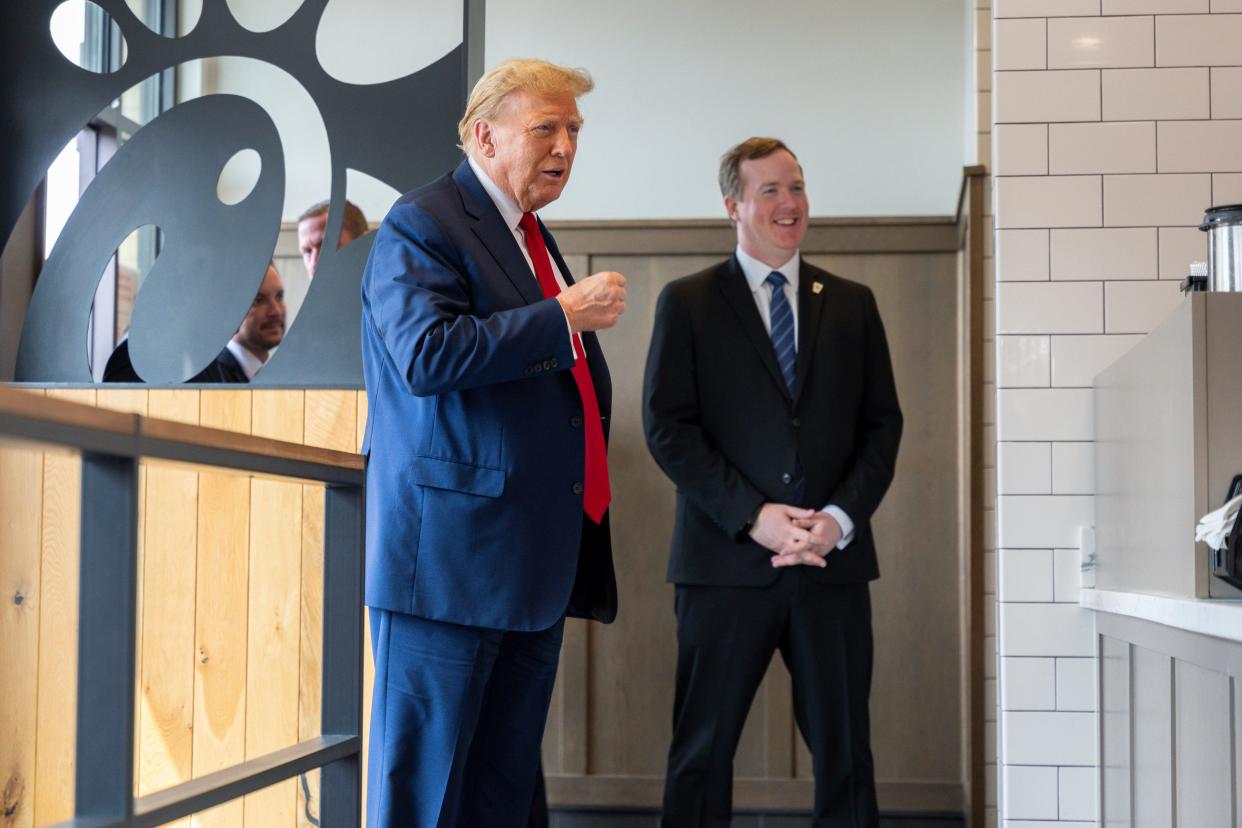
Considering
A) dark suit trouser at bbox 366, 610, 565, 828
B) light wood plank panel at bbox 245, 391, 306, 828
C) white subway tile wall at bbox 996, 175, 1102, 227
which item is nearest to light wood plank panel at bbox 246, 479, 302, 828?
light wood plank panel at bbox 245, 391, 306, 828

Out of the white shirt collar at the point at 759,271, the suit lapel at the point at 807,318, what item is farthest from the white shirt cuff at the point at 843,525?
the white shirt collar at the point at 759,271

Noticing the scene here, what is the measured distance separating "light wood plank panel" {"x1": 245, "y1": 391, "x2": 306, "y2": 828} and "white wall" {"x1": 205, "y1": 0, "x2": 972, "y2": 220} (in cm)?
202

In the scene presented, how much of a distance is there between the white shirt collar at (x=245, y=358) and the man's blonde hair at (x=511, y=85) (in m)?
1.16

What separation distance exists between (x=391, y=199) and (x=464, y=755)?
294 centimetres

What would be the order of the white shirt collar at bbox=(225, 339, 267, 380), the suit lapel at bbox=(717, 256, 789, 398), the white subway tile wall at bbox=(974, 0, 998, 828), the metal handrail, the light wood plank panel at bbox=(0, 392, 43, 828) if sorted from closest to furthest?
the metal handrail → the light wood plank panel at bbox=(0, 392, 43, 828) → the suit lapel at bbox=(717, 256, 789, 398) → the white shirt collar at bbox=(225, 339, 267, 380) → the white subway tile wall at bbox=(974, 0, 998, 828)

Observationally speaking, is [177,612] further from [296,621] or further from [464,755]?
[464,755]

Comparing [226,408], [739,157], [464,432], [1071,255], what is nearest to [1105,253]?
[1071,255]

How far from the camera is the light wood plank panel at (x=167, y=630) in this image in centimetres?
252

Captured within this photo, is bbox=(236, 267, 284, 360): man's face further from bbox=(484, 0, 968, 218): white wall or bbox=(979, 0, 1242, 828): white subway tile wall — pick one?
bbox=(979, 0, 1242, 828): white subway tile wall

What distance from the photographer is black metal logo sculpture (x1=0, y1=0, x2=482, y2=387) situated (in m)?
2.58

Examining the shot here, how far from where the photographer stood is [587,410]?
2.14m

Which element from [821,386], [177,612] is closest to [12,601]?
[177,612]

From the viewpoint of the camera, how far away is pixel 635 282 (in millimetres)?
3930

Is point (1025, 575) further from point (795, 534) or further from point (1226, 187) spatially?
point (1226, 187)
